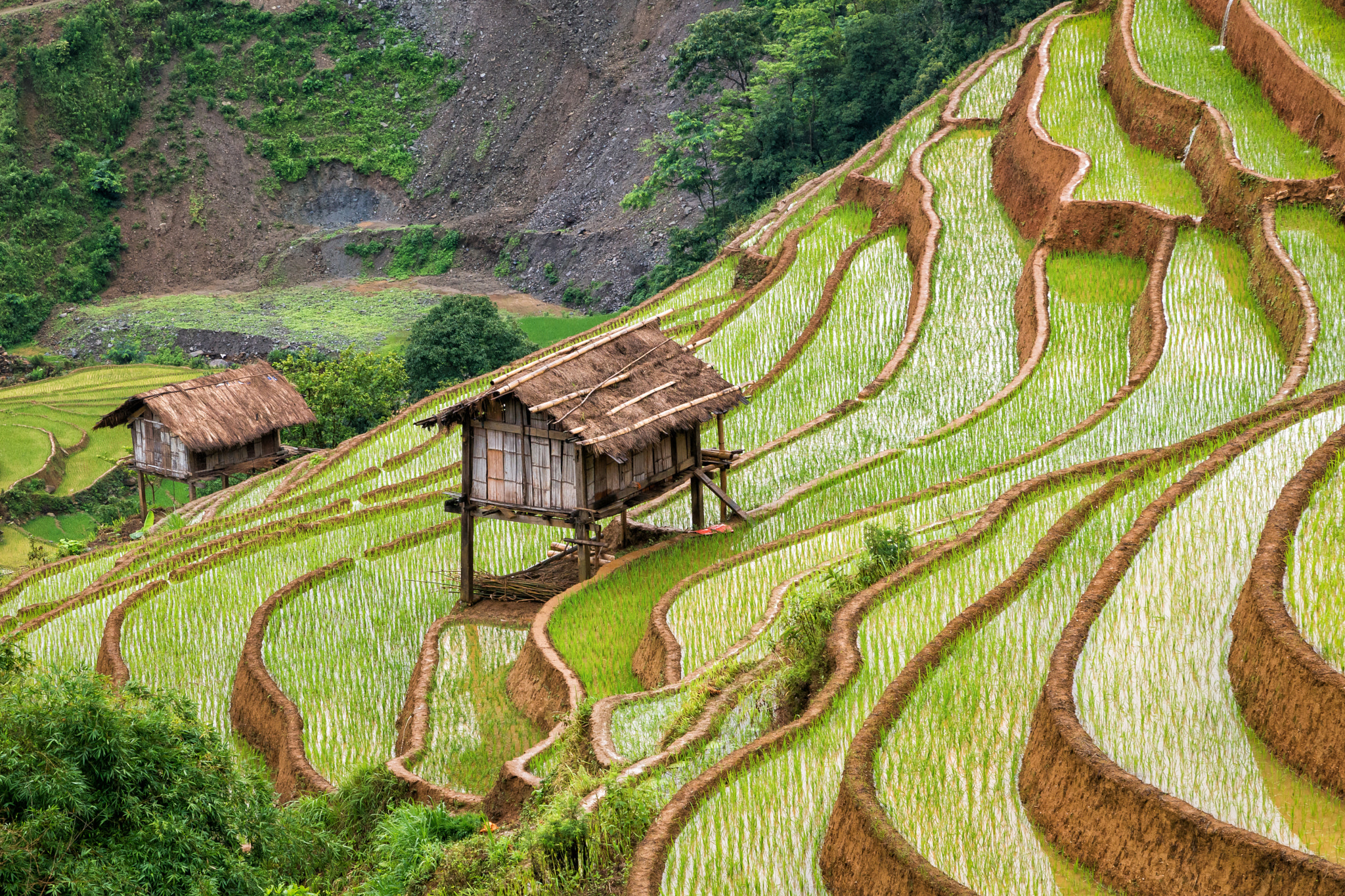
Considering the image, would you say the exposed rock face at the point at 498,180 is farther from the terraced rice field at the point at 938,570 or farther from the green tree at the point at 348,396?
the terraced rice field at the point at 938,570

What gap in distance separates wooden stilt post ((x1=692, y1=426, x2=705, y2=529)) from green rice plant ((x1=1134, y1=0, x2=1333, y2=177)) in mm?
9197

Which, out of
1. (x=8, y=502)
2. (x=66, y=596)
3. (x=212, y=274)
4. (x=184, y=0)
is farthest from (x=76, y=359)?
(x=66, y=596)

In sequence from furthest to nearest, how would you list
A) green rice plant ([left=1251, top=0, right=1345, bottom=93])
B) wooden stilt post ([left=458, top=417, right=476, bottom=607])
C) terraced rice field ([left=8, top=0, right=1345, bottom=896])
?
green rice plant ([left=1251, top=0, right=1345, bottom=93]) → wooden stilt post ([left=458, top=417, right=476, bottom=607]) → terraced rice field ([left=8, top=0, right=1345, bottom=896])

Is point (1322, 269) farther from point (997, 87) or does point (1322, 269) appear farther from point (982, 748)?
point (997, 87)

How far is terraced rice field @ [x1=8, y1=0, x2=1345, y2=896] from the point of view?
24.4 feet

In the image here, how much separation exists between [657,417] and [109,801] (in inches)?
284

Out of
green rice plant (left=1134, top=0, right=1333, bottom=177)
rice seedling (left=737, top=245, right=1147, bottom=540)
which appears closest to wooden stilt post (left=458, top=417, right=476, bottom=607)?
rice seedling (left=737, top=245, right=1147, bottom=540)

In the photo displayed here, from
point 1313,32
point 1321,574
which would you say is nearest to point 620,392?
point 1321,574

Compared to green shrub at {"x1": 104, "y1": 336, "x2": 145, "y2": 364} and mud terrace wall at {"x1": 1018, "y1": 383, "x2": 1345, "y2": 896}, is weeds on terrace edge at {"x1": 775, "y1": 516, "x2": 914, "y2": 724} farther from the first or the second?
green shrub at {"x1": 104, "y1": 336, "x2": 145, "y2": 364}

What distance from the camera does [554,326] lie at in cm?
4212

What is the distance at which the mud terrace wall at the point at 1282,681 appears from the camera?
711 centimetres

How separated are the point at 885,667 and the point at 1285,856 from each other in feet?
12.0

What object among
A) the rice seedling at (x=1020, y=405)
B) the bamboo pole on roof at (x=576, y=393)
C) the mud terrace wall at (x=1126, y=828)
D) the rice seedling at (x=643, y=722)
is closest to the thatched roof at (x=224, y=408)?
the rice seedling at (x=1020, y=405)

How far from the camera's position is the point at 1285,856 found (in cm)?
614
